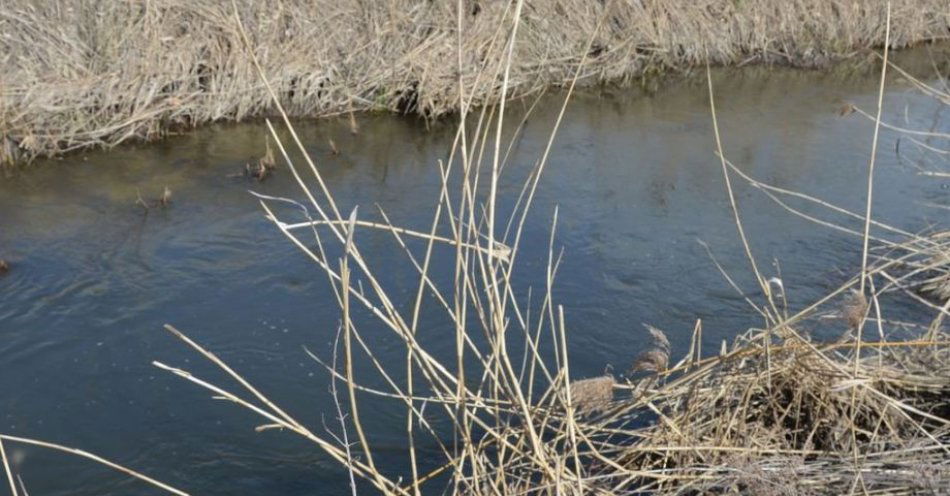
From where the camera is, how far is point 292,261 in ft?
19.5

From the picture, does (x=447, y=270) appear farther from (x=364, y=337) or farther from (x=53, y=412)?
(x=53, y=412)

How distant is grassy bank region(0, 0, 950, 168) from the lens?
7.48 meters

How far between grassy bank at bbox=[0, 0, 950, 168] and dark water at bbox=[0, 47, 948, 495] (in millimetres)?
235

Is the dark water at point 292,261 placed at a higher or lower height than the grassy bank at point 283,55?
lower

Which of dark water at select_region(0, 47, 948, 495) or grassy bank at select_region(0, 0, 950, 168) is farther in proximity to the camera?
grassy bank at select_region(0, 0, 950, 168)

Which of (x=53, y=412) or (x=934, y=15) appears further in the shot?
(x=934, y=15)

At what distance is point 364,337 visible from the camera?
203 inches

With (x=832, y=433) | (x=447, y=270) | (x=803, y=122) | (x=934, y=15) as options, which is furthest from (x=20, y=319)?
(x=934, y=15)

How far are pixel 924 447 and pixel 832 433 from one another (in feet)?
1.14

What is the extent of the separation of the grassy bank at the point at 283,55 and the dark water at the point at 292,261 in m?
0.23

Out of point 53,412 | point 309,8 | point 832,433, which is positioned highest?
point 309,8

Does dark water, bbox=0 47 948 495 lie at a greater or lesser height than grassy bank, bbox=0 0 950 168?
lesser

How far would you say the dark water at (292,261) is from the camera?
4.47m

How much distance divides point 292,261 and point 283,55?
9.33 feet
